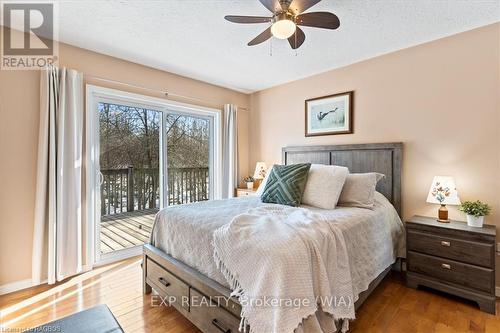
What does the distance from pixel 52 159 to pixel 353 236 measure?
2828mm

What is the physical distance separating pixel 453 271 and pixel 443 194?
2.21 ft

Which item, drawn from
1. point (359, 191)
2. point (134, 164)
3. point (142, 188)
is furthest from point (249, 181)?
point (359, 191)

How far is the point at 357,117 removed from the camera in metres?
3.12

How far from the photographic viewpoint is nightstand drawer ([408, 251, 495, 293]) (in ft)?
6.55

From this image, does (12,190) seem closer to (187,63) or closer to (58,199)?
(58,199)

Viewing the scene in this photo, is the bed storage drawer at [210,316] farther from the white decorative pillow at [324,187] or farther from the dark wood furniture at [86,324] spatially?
the white decorative pillow at [324,187]

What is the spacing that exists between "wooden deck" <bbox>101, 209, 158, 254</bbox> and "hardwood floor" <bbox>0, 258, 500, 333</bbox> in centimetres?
62

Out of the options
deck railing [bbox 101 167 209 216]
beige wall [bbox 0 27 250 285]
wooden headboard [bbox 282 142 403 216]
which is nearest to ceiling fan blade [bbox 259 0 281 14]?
wooden headboard [bbox 282 142 403 216]

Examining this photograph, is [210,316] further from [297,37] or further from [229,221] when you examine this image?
[297,37]

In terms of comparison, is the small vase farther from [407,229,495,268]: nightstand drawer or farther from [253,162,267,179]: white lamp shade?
[253,162,267,179]: white lamp shade

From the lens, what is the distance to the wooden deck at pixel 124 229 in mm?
3123

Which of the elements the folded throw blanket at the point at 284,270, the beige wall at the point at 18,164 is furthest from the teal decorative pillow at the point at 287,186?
the beige wall at the point at 18,164

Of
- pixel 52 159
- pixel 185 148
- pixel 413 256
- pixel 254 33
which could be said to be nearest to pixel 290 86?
pixel 254 33

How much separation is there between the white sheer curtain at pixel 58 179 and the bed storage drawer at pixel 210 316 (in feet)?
5.63
